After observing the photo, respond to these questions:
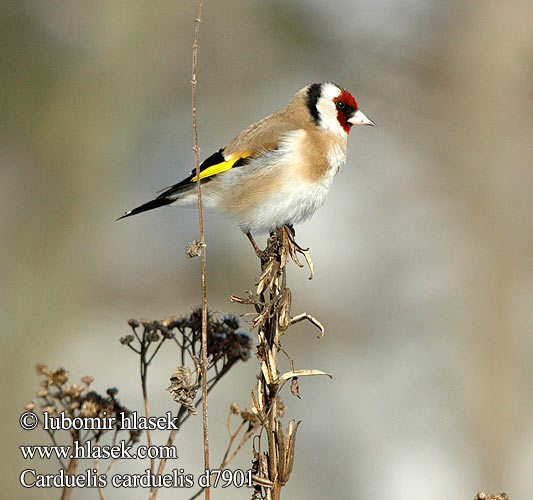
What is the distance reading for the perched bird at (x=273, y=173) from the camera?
301 cm

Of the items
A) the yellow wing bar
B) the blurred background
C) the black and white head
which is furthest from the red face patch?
the blurred background

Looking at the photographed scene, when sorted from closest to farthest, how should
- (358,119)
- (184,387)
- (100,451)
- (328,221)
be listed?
(184,387) < (100,451) < (358,119) < (328,221)

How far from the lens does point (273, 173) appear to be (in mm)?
3078

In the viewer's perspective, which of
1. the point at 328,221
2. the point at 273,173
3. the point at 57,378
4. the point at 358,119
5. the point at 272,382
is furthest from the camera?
the point at 328,221

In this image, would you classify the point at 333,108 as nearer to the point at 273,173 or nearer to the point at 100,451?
the point at 273,173

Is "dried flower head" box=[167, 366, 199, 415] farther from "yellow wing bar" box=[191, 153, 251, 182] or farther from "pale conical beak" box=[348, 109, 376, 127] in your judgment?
"pale conical beak" box=[348, 109, 376, 127]

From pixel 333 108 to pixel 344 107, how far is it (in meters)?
0.05

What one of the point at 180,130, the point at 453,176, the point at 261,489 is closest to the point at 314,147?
the point at 261,489

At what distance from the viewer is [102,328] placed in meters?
7.93

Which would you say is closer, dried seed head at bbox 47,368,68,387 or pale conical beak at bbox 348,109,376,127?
dried seed head at bbox 47,368,68,387

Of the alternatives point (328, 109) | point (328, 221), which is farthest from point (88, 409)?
point (328, 221)

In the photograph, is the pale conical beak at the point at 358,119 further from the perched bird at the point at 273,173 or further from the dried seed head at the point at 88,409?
the dried seed head at the point at 88,409

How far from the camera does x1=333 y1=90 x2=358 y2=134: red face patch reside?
132 inches

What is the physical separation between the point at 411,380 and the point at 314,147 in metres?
4.38
